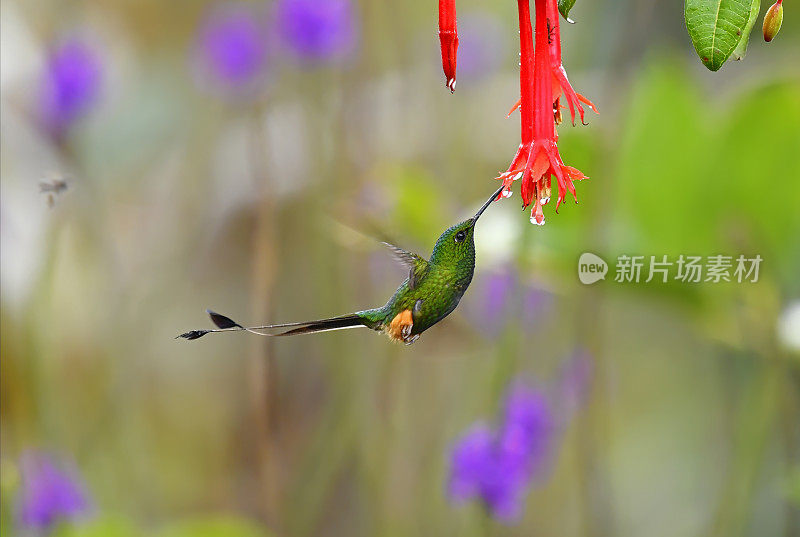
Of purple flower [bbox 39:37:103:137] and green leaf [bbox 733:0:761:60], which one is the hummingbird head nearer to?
green leaf [bbox 733:0:761:60]

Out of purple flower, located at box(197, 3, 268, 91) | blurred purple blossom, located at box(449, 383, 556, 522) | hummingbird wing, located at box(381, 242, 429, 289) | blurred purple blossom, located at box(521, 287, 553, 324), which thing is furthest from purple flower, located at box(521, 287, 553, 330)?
hummingbird wing, located at box(381, 242, 429, 289)

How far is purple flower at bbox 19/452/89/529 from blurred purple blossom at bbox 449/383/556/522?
45 cm

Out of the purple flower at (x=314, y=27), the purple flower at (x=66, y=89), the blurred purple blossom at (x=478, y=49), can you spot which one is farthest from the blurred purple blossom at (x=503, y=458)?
the blurred purple blossom at (x=478, y=49)

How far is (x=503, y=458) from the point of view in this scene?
0.96 meters

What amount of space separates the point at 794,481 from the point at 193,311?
4.42 ft

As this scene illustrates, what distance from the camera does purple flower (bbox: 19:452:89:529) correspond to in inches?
42.4

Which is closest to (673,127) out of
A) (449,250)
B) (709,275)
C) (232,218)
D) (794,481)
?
(709,275)

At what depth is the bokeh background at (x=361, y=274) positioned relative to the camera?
883 mm

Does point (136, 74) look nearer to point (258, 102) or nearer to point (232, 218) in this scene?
point (232, 218)

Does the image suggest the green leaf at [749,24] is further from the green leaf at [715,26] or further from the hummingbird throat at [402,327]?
the hummingbird throat at [402,327]

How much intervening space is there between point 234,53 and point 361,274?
1.34ft

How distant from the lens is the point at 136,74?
1.94 metres

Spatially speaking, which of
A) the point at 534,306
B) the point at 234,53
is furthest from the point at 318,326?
the point at 234,53

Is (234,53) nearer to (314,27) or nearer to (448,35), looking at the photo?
(314,27)
